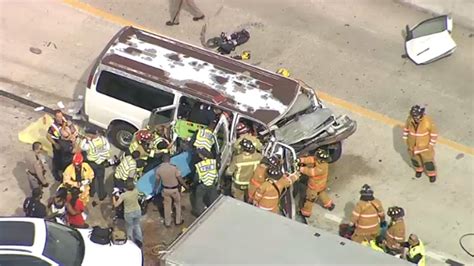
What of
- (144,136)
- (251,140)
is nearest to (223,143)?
(251,140)

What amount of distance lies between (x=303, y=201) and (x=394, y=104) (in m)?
3.45

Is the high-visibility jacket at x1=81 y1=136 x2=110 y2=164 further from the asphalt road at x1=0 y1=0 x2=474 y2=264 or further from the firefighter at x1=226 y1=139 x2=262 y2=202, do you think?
the firefighter at x1=226 y1=139 x2=262 y2=202

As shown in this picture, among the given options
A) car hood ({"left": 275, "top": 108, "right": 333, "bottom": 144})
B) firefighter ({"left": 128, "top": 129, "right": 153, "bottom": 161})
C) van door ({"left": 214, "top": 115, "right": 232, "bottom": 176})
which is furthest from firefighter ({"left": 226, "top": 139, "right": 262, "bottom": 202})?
firefighter ({"left": 128, "top": 129, "right": 153, "bottom": 161})

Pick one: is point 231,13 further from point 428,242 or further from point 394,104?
point 428,242

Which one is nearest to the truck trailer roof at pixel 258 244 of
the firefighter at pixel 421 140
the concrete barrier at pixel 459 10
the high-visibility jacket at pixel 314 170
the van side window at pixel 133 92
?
the high-visibility jacket at pixel 314 170

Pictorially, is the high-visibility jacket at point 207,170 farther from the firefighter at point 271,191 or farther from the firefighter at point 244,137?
the firefighter at point 271,191

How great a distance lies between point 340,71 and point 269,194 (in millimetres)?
5298

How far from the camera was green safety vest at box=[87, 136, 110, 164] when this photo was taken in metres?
14.5

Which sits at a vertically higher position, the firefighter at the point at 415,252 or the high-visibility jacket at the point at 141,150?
Answer: the firefighter at the point at 415,252

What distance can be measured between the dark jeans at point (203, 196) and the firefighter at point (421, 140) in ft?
11.2

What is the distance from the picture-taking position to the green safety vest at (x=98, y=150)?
14469 mm

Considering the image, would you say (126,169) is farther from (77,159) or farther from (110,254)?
(110,254)

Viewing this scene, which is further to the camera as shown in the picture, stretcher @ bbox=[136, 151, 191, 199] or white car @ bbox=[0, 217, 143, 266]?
stretcher @ bbox=[136, 151, 191, 199]

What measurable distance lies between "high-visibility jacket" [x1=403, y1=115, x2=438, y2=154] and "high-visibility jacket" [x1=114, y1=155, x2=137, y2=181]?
4.50 meters
